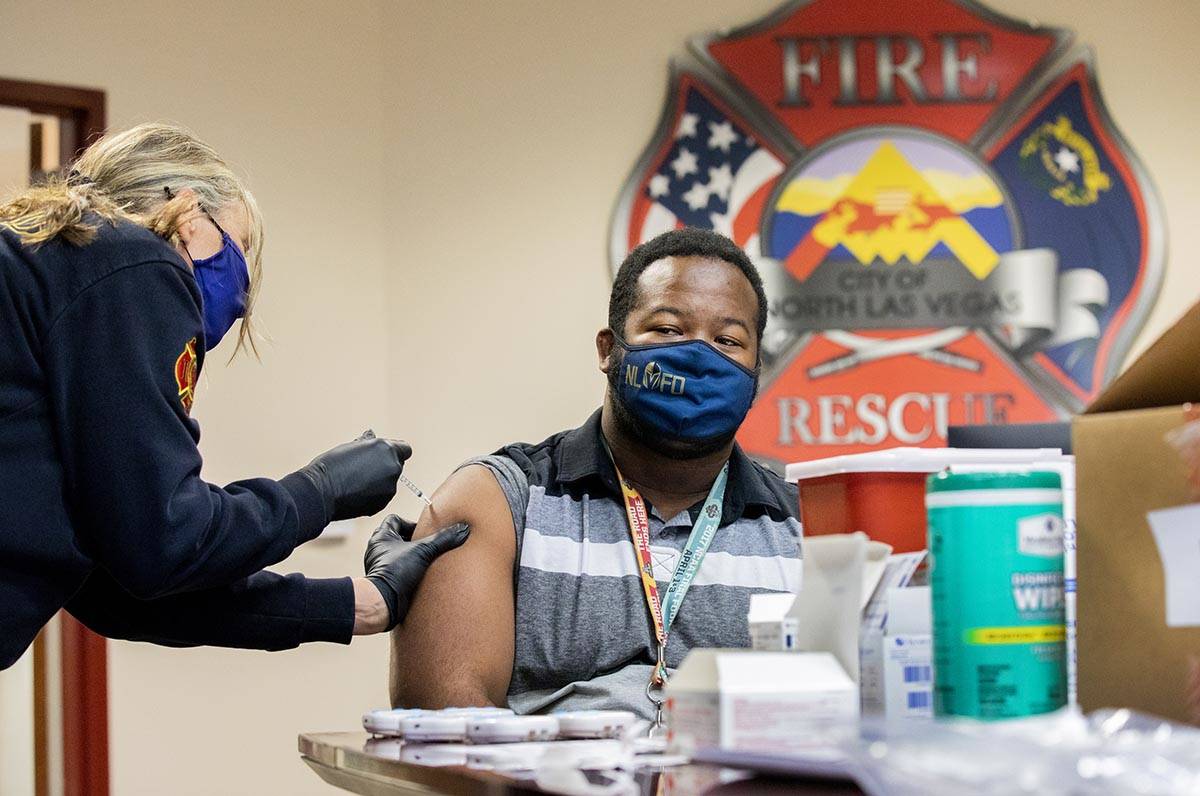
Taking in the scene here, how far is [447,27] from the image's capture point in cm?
370

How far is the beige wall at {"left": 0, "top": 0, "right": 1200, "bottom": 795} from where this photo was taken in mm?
3543

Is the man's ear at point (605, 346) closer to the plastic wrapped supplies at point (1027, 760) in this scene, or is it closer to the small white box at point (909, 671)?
the small white box at point (909, 671)

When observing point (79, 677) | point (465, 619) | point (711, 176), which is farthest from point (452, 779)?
point (711, 176)

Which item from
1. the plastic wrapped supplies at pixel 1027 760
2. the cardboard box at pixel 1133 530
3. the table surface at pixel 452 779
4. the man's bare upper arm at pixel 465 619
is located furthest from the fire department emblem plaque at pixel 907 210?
the plastic wrapped supplies at pixel 1027 760

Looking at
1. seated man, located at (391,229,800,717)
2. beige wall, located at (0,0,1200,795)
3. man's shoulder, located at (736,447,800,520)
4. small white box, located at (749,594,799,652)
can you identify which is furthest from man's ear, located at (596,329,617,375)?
beige wall, located at (0,0,1200,795)

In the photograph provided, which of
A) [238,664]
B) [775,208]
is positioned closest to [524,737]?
[238,664]

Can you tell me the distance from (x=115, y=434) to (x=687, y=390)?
2.82 feet

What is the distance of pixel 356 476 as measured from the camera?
6.23 ft

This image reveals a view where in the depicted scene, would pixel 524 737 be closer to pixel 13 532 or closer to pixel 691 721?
pixel 691 721

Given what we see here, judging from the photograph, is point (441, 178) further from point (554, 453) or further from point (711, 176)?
point (554, 453)

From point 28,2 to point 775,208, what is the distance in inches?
77.7

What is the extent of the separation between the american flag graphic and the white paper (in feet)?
9.22

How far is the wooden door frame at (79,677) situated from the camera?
327cm

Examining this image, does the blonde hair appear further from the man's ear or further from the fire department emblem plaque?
the fire department emblem plaque
